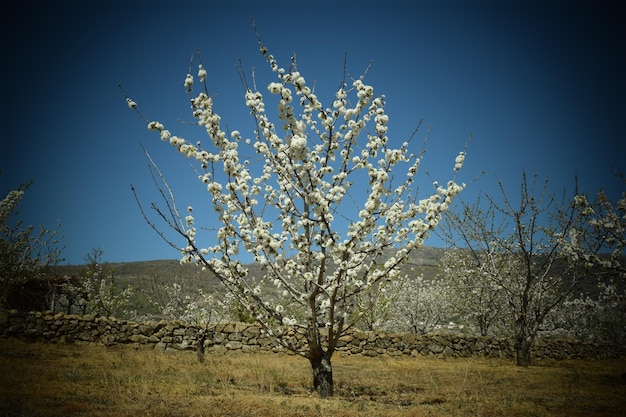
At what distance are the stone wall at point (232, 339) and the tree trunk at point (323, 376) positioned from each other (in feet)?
18.5

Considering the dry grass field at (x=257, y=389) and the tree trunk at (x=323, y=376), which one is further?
the tree trunk at (x=323, y=376)

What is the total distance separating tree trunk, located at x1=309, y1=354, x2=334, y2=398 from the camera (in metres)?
8.20

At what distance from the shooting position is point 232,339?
57.1 ft

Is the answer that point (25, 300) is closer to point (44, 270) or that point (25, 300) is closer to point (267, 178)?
point (44, 270)

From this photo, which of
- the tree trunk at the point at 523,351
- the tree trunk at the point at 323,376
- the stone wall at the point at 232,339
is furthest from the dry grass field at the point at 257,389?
the stone wall at the point at 232,339

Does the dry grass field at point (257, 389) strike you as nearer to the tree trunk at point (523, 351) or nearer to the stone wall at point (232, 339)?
the tree trunk at point (523, 351)

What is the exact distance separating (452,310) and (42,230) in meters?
21.8

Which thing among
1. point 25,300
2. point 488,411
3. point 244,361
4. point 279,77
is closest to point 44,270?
point 25,300

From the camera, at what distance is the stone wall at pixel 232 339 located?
51.5 feet

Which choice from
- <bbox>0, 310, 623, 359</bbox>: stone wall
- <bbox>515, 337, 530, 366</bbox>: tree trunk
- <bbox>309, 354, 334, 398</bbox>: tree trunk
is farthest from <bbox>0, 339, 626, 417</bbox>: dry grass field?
<bbox>0, 310, 623, 359</bbox>: stone wall

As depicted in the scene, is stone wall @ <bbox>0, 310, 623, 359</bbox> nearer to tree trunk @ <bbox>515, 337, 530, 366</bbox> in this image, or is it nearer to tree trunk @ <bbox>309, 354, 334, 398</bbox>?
tree trunk @ <bbox>515, 337, 530, 366</bbox>

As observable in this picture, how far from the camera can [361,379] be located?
11.7 metres

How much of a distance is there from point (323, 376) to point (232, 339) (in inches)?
398

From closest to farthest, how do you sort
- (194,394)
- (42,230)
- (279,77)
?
(279,77) < (194,394) < (42,230)
